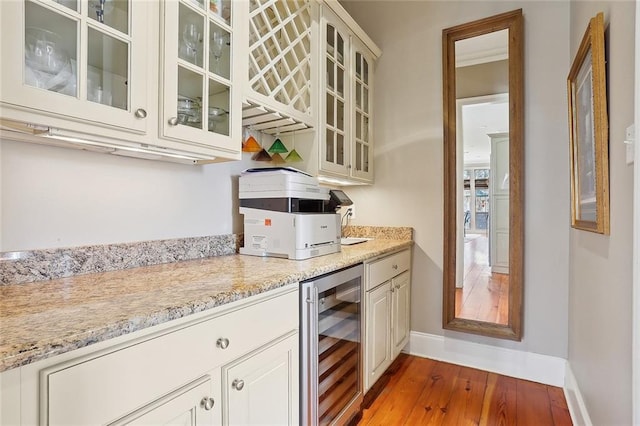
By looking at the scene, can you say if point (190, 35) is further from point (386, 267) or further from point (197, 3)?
point (386, 267)

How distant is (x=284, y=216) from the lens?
1.60 m

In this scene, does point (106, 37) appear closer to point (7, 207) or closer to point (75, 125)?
point (75, 125)

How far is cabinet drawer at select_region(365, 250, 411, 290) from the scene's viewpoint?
186 cm

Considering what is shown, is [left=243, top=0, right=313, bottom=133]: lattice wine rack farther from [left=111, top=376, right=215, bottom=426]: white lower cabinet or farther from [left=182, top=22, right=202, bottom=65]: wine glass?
[left=111, top=376, right=215, bottom=426]: white lower cabinet

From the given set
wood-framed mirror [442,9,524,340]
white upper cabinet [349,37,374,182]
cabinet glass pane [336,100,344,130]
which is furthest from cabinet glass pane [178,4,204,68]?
wood-framed mirror [442,9,524,340]

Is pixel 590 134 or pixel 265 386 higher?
pixel 590 134

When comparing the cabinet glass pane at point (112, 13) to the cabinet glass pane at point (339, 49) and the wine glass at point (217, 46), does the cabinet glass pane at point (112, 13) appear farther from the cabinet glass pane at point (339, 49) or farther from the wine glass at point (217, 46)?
the cabinet glass pane at point (339, 49)

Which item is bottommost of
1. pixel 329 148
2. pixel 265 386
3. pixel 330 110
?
pixel 265 386

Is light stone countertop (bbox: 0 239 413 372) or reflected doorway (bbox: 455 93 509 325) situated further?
reflected doorway (bbox: 455 93 509 325)

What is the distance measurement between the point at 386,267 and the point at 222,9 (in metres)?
1.64

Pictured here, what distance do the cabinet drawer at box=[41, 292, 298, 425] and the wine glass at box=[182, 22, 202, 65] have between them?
976 mm

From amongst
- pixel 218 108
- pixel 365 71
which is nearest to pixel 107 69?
pixel 218 108

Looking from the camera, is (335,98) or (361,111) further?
(361,111)

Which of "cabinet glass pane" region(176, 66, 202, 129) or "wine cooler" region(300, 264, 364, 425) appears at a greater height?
"cabinet glass pane" region(176, 66, 202, 129)
